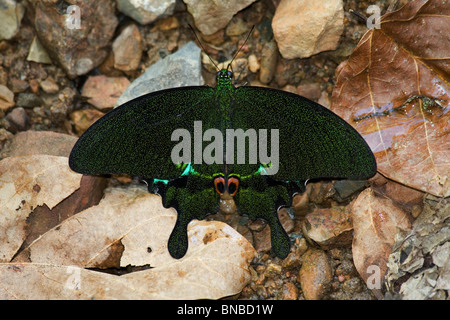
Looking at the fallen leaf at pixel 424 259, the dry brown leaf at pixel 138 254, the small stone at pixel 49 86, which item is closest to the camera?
the fallen leaf at pixel 424 259

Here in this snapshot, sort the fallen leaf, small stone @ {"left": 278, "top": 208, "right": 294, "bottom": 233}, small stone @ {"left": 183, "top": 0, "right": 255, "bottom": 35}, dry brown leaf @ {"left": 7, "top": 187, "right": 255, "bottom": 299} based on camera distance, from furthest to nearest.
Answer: small stone @ {"left": 183, "top": 0, "right": 255, "bottom": 35}, small stone @ {"left": 278, "top": 208, "right": 294, "bottom": 233}, dry brown leaf @ {"left": 7, "top": 187, "right": 255, "bottom": 299}, the fallen leaf

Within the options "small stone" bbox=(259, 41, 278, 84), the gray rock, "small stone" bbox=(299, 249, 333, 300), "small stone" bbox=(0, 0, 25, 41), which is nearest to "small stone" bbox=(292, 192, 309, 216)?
"small stone" bbox=(299, 249, 333, 300)

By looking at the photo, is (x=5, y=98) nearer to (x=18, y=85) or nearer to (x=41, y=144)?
(x=18, y=85)

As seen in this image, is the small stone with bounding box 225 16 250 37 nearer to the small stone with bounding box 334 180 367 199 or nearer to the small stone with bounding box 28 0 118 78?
the small stone with bounding box 28 0 118 78

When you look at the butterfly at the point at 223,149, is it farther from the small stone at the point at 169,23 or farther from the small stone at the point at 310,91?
the small stone at the point at 169,23

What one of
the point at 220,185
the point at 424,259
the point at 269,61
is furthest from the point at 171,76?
the point at 424,259

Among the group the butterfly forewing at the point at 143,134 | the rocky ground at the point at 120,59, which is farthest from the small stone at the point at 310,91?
the butterfly forewing at the point at 143,134

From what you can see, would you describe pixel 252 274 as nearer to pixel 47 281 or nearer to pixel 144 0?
pixel 47 281

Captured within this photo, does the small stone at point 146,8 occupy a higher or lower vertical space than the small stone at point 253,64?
higher
